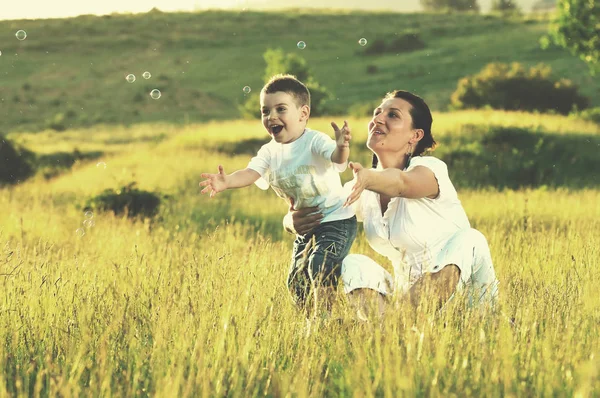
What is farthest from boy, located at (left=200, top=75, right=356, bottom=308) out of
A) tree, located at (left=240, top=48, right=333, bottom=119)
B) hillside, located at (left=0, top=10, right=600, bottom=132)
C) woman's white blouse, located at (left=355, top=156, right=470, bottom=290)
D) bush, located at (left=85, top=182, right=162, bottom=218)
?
hillside, located at (left=0, top=10, right=600, bottom=132)

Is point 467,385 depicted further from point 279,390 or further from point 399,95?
point 399,95

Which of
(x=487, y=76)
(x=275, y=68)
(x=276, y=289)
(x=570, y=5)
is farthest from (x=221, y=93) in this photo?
(x=276, y=289)

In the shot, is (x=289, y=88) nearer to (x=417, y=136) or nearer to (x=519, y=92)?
(x=417, y=136)

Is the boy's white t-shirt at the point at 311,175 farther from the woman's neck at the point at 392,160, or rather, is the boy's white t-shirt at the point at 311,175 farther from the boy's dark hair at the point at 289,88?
the woman's neck at the point at 392,160

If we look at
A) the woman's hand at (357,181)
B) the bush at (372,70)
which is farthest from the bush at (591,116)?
the woman's hand at (357,181)

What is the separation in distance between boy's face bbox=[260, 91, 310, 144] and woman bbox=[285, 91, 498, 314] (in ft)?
2.36

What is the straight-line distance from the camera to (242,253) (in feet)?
32.0

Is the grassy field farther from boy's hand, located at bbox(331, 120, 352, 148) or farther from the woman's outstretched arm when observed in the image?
boy's hand, located at bbox(331, 120, 352, 148)

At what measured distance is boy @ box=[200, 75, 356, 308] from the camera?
19.7 ft

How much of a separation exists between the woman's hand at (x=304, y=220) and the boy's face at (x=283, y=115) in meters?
0.57

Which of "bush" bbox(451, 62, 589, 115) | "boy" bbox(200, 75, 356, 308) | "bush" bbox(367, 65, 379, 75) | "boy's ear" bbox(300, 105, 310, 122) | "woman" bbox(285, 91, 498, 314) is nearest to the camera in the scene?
"woman" bbox(285, 91, 498, 314)

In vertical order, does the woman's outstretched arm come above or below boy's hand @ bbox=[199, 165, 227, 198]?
above

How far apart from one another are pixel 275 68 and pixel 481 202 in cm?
2533

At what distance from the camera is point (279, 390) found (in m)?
4.05
